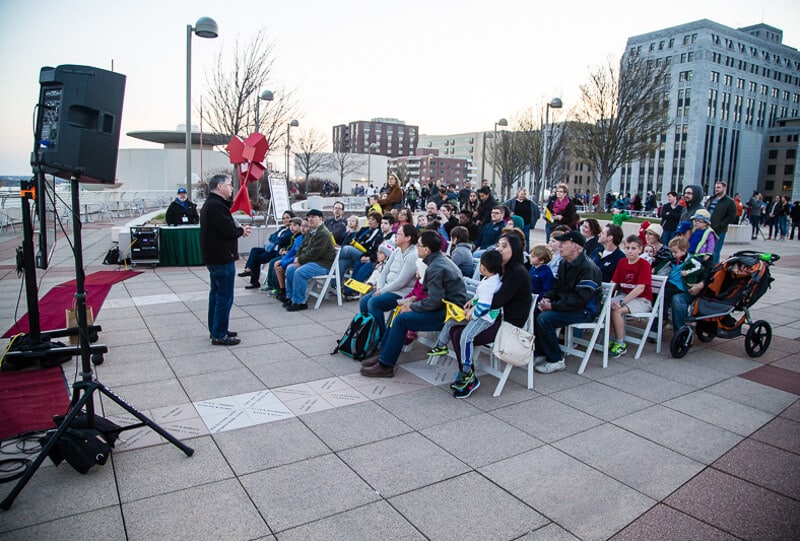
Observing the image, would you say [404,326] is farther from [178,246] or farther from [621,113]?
[621,113]

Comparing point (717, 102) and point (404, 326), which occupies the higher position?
point (717, 102)

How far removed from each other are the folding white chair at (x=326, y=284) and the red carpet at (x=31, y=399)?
3788mm

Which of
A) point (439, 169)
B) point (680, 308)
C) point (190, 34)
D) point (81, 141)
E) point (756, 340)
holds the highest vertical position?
point (439, 169)

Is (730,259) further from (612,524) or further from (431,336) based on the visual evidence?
(612,524)

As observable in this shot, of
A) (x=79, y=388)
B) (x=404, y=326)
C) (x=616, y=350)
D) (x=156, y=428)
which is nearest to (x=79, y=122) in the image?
(x=79, y=388)

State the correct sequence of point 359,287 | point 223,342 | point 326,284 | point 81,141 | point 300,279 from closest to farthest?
point 81,141 → point 223,342 → point 359,287 → point 300,279 → point 326,284

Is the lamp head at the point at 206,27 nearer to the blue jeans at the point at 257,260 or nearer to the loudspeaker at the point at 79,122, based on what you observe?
the blue jeans at the point at 257,260

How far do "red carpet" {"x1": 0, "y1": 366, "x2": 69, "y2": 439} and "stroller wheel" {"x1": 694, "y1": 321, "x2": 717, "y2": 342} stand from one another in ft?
23.1

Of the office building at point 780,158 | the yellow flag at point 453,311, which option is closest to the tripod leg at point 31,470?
the yellow flag at point 453,311

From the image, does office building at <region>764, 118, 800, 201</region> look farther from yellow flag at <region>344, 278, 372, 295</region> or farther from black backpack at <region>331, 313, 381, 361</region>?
black backpack at <region>331, 313, 381, 361</region>

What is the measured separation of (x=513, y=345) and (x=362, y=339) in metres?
1.83

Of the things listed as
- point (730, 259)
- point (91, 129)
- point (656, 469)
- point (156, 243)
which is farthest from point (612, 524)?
point (156, 243)

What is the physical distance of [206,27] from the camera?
39.0ft

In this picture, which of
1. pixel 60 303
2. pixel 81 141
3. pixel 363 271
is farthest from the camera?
pixel 363 271
